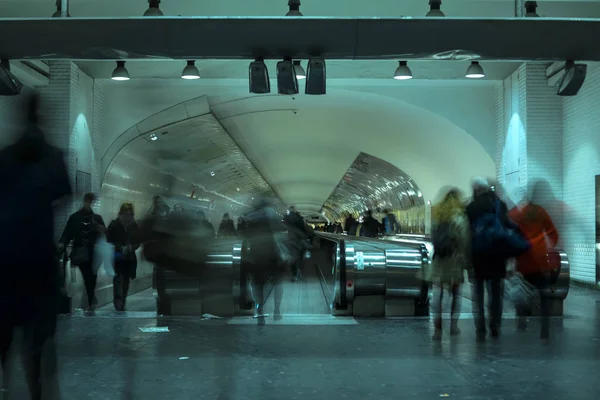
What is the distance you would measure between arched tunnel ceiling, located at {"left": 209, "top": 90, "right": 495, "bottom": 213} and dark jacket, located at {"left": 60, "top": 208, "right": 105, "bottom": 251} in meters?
9.16

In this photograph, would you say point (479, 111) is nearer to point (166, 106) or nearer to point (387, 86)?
point (387, 86)

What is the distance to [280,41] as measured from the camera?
8.28 metres

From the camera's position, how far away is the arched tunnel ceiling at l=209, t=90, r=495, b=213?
19359 millimetres

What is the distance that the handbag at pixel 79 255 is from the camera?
970 centimetres

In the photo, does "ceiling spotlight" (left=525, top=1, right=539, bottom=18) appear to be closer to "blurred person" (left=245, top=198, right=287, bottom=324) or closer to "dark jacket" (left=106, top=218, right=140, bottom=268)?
"blurred person" (left=245, top=198, right=287, bottom=324)

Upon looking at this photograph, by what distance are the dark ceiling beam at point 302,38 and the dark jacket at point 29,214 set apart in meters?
4.17

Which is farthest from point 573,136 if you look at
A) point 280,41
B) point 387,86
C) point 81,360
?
point 81,360

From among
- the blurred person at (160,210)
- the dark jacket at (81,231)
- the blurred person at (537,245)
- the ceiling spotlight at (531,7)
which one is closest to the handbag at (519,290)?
the blurred person at (537,245)

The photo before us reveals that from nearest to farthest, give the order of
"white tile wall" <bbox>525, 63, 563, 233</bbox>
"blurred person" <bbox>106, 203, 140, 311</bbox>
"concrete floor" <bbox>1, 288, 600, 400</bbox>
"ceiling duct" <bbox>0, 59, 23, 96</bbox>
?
"concrete floor" <bbox>1, 288, 600, 400</bbox>
"ceiling duct" <bbox>0, 59, 23, 96</bbox>
"blurred person" <bbox>106, 203, 140, 311</bbox>
"white tile wall" <bbox>525, 63, 563, 233</bbox>

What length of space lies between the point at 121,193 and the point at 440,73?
9511mm

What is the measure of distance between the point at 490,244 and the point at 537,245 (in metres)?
0.62

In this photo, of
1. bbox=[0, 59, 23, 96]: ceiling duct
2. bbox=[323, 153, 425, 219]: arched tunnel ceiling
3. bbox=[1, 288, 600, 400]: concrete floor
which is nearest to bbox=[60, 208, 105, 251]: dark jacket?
bbox=[1, 288, 600, 400]: concrete floor

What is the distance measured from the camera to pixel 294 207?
13.5 metres

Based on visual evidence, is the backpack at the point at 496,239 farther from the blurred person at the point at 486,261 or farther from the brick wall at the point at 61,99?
the brick wall at the point at 61,99
